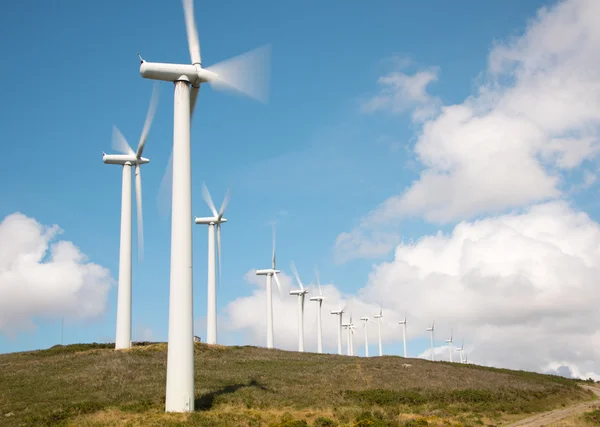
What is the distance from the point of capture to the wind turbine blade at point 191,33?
43.8 m

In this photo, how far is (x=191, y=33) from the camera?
145 ft

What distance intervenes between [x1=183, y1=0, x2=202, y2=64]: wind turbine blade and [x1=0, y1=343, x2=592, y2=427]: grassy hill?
Answer: 2467cm

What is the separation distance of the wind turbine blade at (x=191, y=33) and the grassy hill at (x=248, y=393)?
24669mm

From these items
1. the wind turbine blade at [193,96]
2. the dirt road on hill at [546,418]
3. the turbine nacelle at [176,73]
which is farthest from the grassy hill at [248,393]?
the turbine nacelle at [176,73]

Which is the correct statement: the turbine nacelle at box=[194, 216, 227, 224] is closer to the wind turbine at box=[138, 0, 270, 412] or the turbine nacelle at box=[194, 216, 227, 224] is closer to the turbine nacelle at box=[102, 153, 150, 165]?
the turbine nacelle at box=[102, 153, 150, 165]

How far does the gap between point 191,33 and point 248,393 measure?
27.9 m

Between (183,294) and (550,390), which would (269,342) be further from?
(183,294)

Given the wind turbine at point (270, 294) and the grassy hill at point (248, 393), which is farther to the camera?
the wind turbine at point (270, 294)

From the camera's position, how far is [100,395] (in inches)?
1770

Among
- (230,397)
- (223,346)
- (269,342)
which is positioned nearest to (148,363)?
(230,397)

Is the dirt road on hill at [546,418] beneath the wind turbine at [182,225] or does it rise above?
beneath

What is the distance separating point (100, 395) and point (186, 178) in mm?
18393

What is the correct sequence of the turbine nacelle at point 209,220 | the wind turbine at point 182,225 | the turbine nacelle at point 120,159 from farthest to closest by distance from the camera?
the turbine nacelle at point 209,220 < the turbine nacelle at point 120,159 < the wind turbine at point 182,225

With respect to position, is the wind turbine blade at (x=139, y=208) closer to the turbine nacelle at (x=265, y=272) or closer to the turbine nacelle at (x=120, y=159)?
the turbine nacelle at (x=120, y=159)
